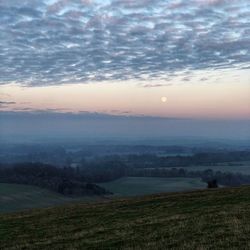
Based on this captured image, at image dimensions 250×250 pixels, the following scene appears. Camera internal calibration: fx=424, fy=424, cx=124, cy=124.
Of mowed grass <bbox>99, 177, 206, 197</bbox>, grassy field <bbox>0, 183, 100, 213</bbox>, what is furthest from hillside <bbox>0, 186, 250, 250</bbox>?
mowed grass <bbox>99, 177, 206, 197</bbox>

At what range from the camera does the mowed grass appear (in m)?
138

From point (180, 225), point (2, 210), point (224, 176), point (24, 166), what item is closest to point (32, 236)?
point (180, 225)

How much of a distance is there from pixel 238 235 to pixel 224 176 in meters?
149

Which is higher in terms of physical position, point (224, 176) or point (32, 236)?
point (32, 236)

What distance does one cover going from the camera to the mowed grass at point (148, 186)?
138375 mm

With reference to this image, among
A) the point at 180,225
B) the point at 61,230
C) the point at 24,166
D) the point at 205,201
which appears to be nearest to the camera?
the point at 180,225

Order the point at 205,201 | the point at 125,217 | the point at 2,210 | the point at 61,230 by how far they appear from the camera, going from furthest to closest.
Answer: the point at 2,210 < the point at 205,201 < the point at 125,217 < the point at 61,230

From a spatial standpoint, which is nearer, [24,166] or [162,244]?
[162,244]

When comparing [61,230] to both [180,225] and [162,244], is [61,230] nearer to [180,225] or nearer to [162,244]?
[180,225]

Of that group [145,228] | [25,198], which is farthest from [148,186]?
[145,228]

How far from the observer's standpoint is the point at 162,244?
1727 centimetres

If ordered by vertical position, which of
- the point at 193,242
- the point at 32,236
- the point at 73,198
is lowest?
the point at 73,198

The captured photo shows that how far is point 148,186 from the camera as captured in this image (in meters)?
150

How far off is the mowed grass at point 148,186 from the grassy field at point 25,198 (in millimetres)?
22591
